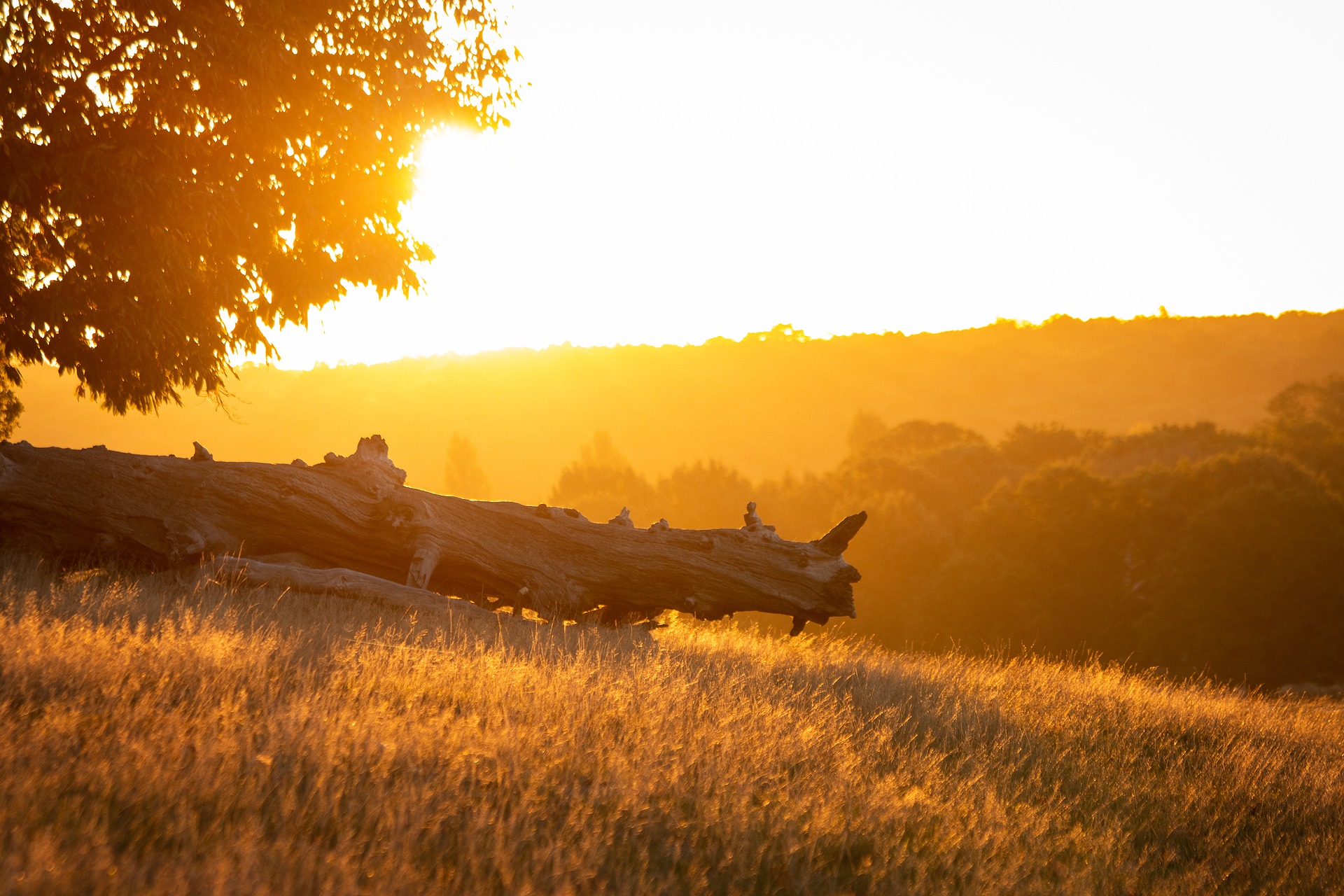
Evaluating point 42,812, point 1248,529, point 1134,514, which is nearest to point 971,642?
point 1134,514

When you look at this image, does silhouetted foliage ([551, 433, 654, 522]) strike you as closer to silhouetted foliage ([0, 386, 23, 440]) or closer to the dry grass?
silhouetted foliage ([0, 386, 23, 440])

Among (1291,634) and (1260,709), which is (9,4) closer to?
(1260,709)

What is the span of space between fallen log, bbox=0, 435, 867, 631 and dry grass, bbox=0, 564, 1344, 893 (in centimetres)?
157

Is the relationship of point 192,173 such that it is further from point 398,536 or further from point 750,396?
point 750,396

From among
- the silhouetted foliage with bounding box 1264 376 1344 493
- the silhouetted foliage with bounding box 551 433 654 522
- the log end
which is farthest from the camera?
the silhouetted foliage with bounding box 551 433 654 522

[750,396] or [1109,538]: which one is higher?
[750,396]

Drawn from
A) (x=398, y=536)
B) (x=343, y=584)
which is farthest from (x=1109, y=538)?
(x=343, y=584)

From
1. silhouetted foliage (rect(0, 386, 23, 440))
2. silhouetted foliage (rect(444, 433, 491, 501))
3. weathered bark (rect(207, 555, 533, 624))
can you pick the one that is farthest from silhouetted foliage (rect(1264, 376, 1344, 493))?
silhouetted foliage (rect(444, 433, 491, 501))

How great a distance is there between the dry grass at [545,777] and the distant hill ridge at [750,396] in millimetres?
72876

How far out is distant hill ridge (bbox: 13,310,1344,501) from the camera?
94688 mm

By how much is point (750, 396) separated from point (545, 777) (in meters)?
106

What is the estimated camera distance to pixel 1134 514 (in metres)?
36.8

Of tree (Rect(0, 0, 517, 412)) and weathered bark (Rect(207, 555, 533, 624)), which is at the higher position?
tree (Rect(0, 0, 517, 412))

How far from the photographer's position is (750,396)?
110 meters
